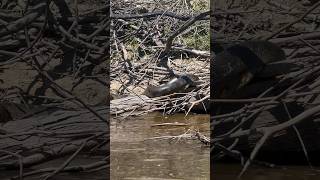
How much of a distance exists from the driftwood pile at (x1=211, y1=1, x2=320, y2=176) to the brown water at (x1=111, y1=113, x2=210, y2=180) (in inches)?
25.4

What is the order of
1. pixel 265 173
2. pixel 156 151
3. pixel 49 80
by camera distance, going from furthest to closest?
pixel 156 151 < pixel 265 173 < pixel 49 80

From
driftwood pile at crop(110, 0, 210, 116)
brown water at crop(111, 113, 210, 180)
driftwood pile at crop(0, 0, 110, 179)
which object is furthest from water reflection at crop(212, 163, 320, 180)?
driftwood pile at crop(110, 0, 210, 116)

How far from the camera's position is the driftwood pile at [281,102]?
3.85 m

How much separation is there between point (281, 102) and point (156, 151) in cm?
195

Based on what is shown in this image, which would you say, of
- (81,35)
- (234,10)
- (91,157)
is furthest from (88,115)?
(234,10)

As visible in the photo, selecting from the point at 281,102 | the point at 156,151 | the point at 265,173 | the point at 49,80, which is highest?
the point at 49,80

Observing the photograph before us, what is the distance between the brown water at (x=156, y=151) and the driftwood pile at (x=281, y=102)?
0.64 metres

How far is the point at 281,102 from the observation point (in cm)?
386

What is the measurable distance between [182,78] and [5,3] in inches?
183

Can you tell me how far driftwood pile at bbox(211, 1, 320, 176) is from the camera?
3.85 meters

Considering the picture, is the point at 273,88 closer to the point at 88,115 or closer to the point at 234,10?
the point at 234,10

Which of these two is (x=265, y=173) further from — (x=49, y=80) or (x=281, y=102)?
(x=49, y=80)

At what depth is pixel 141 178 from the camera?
4414 millimetres

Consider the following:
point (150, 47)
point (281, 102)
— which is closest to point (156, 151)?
point (281, 102)
